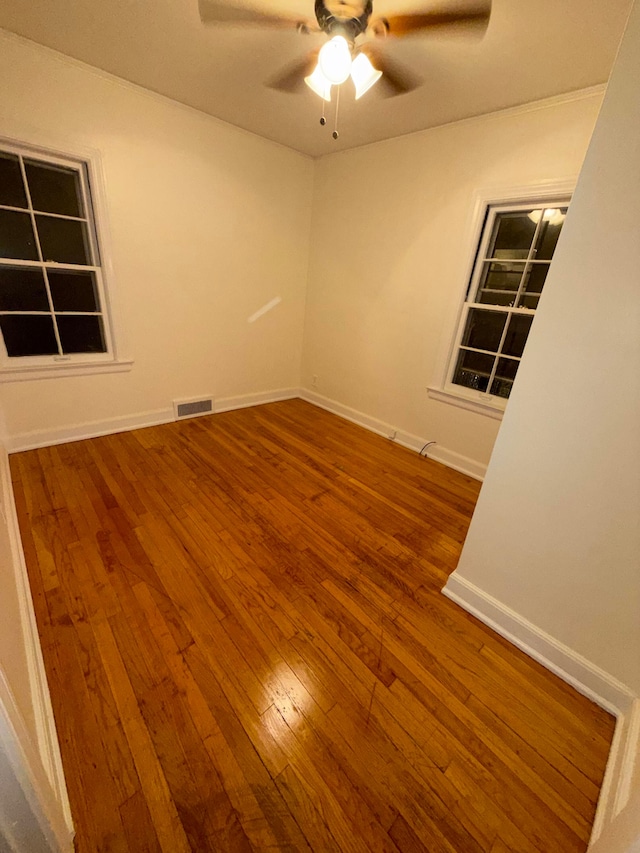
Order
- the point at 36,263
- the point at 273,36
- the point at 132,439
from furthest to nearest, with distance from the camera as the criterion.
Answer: the point at 132,439 < the point at 36,263 < the point at 273,36

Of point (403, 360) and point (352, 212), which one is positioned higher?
point (352, 212)

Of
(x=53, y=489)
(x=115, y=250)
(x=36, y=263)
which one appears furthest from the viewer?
(x=115, y=250)

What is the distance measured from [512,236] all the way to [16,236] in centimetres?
359

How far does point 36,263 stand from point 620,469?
3.58 metres

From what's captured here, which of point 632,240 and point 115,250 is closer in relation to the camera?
point 632,240

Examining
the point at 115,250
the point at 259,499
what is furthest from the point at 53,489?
the point at 115,250

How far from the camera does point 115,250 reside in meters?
2.63

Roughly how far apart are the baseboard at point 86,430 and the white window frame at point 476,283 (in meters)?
2.61

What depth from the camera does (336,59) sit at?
1483mm

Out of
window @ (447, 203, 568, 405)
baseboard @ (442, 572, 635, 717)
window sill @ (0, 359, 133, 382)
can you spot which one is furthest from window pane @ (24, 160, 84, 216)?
baseboard @ (442, 572, 635, 717)

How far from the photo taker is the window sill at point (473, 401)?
2.67m

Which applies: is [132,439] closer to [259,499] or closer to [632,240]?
[259,499]

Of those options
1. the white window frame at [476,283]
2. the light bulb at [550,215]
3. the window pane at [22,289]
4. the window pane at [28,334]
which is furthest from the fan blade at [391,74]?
the window pane at [28,334]

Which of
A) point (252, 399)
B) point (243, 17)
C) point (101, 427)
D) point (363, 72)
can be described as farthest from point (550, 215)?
point (101, 427)
